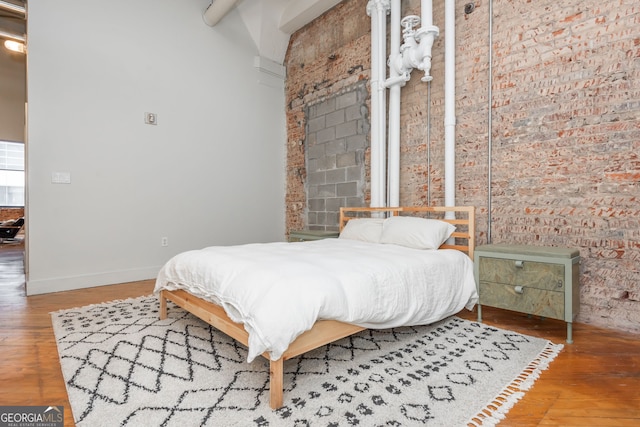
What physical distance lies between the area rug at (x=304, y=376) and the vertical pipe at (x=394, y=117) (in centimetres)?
159

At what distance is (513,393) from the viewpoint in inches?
58.9

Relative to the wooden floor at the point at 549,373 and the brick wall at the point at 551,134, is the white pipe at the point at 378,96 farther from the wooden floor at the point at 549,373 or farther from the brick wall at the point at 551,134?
the wooden floor at the point at 549,373

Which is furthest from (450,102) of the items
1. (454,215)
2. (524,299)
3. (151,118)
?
(151,118)

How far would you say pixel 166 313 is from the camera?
2525mm

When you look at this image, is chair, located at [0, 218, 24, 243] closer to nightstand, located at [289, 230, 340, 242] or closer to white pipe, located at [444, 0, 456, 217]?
nightstand, located at [289, 230, 340, 242]

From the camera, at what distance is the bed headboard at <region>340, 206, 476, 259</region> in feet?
8.95

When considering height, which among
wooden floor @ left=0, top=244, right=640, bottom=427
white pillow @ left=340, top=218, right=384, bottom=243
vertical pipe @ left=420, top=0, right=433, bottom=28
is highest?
vertical pipe @ left=420, top=0, right=433, bottom=28

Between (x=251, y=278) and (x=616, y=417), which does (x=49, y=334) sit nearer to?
(x=251, y=278)

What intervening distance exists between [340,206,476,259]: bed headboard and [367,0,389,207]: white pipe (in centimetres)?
19

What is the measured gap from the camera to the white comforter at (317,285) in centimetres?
143

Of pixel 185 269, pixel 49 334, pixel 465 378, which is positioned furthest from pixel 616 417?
pixel 49 334

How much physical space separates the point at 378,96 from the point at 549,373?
2897mm

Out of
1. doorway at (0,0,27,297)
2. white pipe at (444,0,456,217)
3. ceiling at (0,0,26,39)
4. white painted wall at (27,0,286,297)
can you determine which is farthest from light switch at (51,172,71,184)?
white pipe at (444,0,456,217)

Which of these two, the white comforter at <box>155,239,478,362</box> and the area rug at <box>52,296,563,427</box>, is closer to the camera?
the area rug at <box>52,296,563,427</box>
